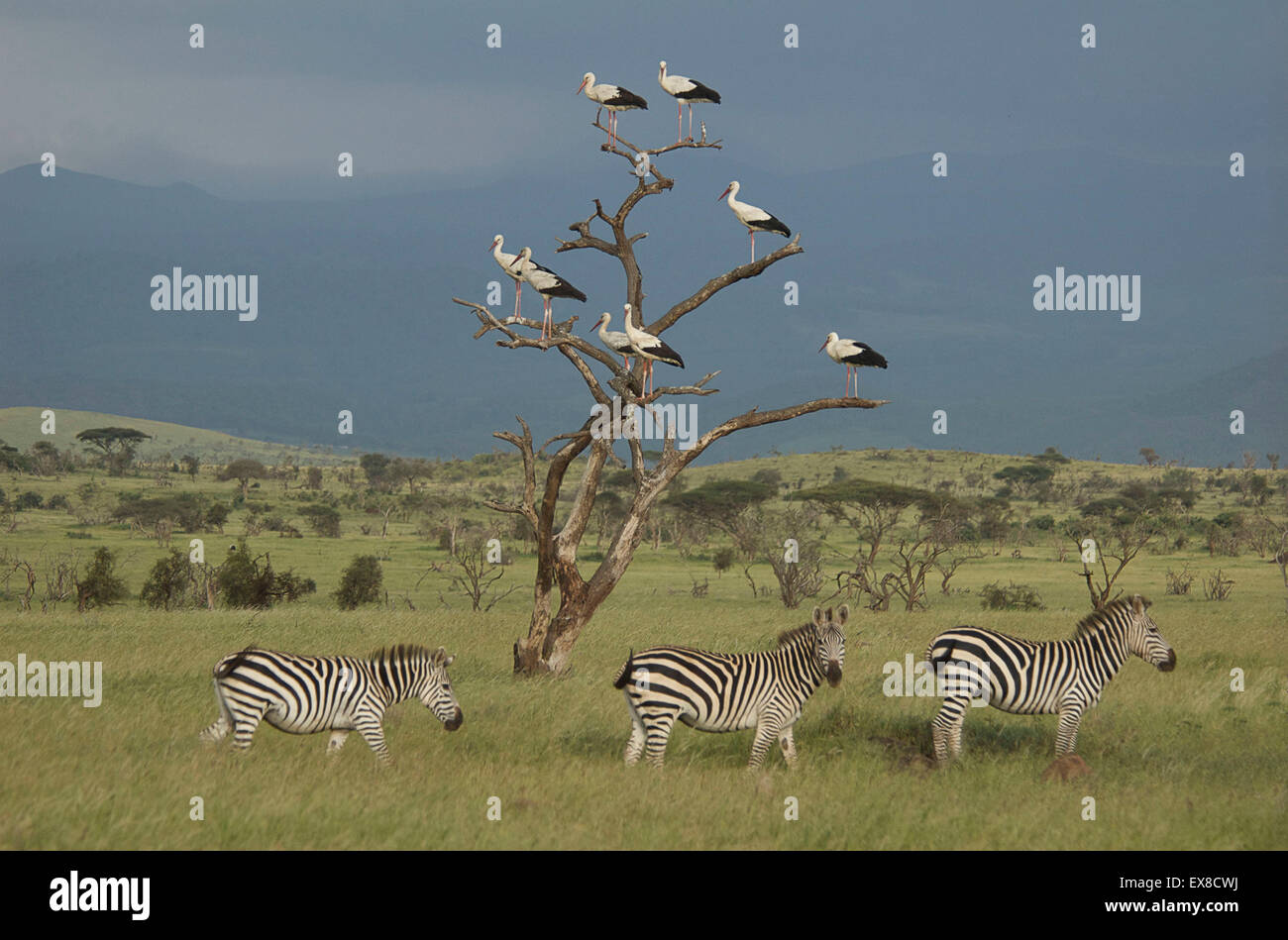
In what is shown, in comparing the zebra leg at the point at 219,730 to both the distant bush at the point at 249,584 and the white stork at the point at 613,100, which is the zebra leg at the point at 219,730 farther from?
the distant bush at the point at 249,584

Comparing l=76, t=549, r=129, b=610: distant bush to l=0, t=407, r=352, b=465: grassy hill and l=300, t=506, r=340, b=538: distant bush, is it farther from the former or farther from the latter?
l=0, t=407, r=352, b=465: grassy hill

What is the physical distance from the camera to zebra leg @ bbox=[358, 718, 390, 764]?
34.3ft

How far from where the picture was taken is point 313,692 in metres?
10.3

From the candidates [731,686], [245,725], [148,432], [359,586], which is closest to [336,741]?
[245,725]

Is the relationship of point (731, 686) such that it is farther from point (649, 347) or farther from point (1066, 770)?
point (649, 347)

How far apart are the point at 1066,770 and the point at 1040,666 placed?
1.04 m

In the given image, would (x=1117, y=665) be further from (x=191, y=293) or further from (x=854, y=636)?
(x=191, y=293)

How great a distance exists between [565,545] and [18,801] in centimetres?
858

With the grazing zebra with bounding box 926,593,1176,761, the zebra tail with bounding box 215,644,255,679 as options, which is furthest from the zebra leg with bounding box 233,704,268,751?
the grazing zebra with bounding box 926,593,1176,761

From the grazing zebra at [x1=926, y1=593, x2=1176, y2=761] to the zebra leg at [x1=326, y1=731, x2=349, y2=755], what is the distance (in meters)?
5.54

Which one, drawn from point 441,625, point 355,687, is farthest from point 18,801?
point 441,625

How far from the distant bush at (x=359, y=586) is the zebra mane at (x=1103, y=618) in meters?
24.5

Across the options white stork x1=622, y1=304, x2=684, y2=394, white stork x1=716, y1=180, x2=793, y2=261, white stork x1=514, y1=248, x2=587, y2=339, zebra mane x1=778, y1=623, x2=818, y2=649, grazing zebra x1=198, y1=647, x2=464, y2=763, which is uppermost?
white stork x1=716, y1=180, x2=793, y2=261

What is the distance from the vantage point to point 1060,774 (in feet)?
35.3
